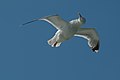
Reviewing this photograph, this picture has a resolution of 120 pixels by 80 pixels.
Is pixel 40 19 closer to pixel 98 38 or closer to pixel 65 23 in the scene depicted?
pixel 65 23

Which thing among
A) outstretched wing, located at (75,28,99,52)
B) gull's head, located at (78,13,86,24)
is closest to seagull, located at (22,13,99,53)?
gull's head, located at (78,13,86,24)

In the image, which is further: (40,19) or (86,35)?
(86,35)

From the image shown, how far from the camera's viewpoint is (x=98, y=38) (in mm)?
28750

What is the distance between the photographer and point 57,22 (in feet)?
89.6

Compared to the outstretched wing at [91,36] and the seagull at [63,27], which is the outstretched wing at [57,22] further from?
the outstretched wing at [91,36]

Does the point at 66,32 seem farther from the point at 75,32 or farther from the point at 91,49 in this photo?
the point at 91,49

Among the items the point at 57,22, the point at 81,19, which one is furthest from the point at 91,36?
the point at 57,22

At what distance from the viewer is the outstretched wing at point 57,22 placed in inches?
1065

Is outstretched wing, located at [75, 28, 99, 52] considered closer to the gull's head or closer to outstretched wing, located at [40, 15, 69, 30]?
the gull's head

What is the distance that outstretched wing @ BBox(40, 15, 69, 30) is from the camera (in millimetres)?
27062

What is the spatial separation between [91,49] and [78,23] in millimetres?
1754

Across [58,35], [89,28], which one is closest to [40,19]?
[58,35]

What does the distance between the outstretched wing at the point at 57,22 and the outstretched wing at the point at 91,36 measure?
1.36 meters

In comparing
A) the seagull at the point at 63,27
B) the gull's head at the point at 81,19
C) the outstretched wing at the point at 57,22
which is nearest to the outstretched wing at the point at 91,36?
the seagull at the point at 63,27
